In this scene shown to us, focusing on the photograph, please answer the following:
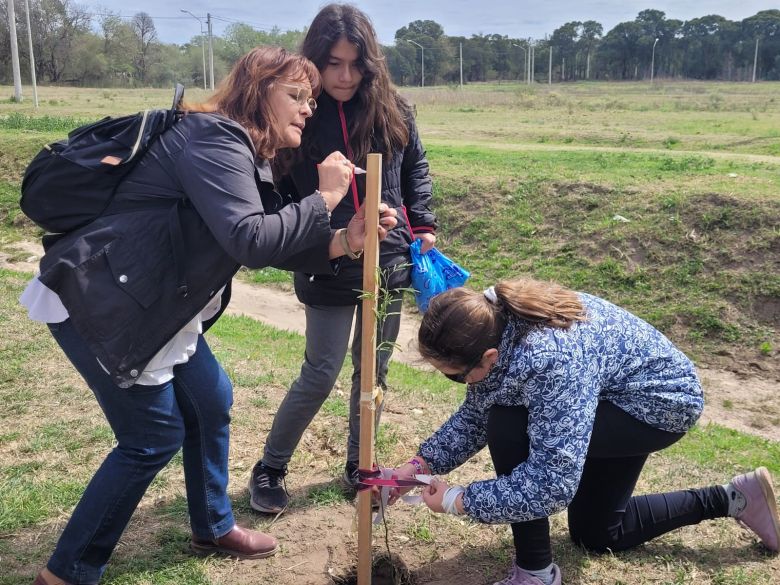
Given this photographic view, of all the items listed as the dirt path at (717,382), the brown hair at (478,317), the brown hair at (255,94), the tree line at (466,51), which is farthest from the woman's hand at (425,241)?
the tree line at (466,51)

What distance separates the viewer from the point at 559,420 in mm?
2439

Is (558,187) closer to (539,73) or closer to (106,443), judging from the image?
(106,443)

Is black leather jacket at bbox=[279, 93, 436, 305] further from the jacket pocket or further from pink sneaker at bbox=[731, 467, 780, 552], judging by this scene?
pink sneaker at bbox=[731, 467, 780, 552]

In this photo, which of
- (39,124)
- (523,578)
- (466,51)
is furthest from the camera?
(466,51)

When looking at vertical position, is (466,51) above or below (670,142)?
above

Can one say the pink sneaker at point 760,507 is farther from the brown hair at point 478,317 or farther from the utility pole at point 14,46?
the utility pole at point 14,46

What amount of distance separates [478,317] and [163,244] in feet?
3.33

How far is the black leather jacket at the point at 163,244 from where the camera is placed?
7.47 ft

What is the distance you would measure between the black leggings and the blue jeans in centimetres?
104

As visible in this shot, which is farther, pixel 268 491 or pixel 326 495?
pixel 326 495

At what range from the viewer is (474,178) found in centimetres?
1088

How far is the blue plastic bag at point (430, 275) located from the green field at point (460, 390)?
39.3 inches

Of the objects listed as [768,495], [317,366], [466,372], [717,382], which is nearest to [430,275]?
[317,366]

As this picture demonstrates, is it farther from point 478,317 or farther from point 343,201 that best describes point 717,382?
point 478,317
